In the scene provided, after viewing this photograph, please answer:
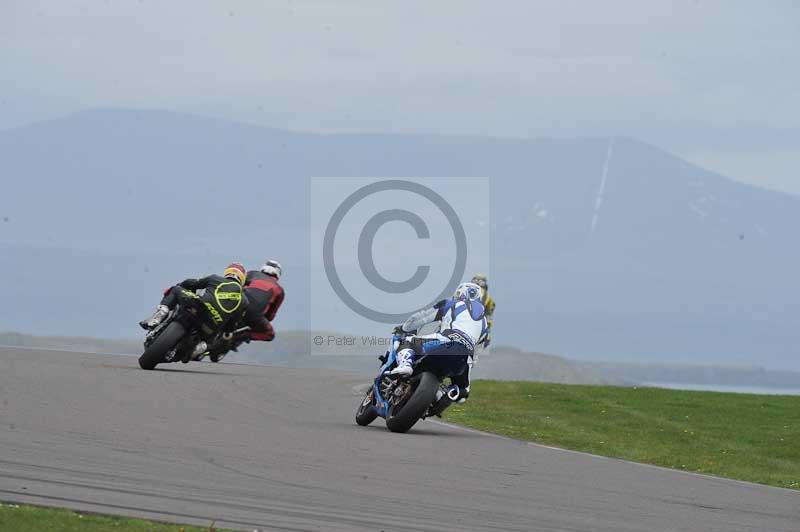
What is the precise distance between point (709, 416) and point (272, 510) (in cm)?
1513

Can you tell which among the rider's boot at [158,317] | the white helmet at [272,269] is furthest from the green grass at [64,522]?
the white helmet at [272,269]

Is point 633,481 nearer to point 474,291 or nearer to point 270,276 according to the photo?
point 474,291

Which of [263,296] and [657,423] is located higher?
[263,296]

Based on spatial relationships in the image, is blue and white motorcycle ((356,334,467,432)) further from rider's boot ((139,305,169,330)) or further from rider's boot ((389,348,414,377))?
rider's boot ((139,305,169,330))

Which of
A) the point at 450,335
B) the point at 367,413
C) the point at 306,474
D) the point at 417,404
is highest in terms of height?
the point at 450,335

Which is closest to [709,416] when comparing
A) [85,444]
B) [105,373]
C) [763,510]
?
[105,373]

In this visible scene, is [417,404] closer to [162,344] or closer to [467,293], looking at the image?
[467,293]

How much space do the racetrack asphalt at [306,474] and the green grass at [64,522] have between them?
231mm

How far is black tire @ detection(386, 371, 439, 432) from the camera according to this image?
16750 mm

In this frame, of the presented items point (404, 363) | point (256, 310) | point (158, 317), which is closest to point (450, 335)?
point (404, 363)

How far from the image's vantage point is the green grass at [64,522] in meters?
9.02

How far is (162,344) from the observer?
21.7 m

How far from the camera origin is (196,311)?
21.7 metres

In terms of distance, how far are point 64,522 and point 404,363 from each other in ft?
26.6
